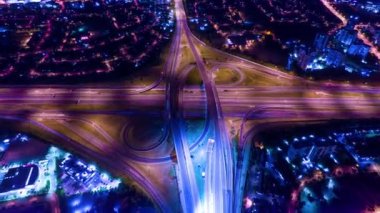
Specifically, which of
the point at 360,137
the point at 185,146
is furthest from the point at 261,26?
the point at 185,146

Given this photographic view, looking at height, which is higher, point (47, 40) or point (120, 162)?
point (47, 40)

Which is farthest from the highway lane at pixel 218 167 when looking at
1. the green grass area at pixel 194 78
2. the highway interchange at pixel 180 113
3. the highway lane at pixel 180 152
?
the green grass area at pixel 194 78

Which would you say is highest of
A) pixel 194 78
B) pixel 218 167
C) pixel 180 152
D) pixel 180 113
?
pixel 194 78

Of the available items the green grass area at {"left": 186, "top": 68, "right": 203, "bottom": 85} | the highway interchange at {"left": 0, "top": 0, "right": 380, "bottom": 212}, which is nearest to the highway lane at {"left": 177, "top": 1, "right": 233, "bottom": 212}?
the highway interchange at {"left": 0, "top": 0, "right": 380, "bottom": 212}

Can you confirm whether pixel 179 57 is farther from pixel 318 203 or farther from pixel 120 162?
pixel 318 203

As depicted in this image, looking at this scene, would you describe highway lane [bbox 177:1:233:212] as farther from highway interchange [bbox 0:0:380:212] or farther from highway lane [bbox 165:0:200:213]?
highway lane [bbox 165:0:200:213]

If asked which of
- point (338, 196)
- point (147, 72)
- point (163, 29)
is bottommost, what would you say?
point (338, 196)

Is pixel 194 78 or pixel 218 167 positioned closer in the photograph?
pixel 218 167

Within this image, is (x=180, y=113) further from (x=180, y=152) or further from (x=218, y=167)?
(x=218, y=167)

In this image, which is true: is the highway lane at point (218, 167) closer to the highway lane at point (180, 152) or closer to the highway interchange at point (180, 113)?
the highway interchange at point (180, 113)

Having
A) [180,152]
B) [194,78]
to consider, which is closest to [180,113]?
[180,152]
